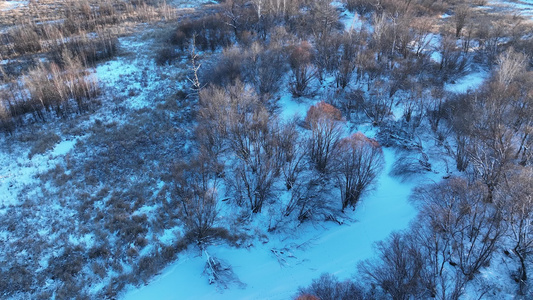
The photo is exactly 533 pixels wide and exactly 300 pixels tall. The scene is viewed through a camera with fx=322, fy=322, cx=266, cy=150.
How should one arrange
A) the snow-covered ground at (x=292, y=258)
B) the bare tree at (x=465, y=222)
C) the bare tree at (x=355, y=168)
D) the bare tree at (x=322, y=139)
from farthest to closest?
Result: 1. the bare tree at (x=322, y=139)
2. the bare tree at (x=355, y=168)
3. the snow-covered ground at (x=292, y=258)
4. the bare tree at (x=465, y=222)

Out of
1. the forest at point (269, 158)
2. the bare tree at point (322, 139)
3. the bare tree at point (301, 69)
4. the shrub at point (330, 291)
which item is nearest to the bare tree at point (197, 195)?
the forest at point (269, 158)

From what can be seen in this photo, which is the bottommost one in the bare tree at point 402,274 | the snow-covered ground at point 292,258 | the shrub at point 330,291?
the snow-covered ground at point 292,258

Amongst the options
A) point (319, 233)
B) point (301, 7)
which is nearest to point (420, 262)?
point (319, 233)

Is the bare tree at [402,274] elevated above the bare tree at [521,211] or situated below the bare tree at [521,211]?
below

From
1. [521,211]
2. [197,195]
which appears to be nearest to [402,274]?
[521,211]

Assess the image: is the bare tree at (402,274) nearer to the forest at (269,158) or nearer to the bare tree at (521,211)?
the forest at (269,158)

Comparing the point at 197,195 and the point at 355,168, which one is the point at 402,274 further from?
the point at 197,195
